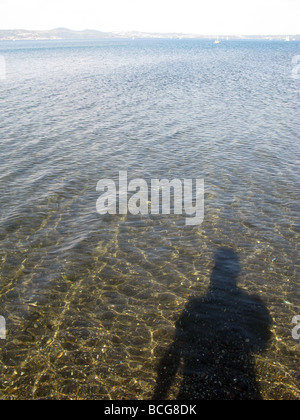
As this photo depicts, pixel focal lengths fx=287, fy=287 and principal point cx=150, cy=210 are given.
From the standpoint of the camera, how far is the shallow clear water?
32.7 ft

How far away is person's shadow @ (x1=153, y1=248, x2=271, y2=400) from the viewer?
9.11m

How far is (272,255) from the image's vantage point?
15.0m

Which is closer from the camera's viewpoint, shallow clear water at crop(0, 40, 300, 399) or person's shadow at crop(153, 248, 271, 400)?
person's shadow at crop(153, 248, 271, 400)

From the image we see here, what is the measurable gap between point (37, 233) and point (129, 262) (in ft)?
19.6

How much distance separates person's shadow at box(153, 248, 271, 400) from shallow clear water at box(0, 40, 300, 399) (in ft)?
0.73

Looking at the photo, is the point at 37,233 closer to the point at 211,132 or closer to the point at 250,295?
the point at 250,295

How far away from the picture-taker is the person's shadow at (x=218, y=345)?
911 centimetres

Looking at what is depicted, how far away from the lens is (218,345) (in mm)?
10438

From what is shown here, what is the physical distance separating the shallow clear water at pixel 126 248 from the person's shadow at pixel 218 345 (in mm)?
222

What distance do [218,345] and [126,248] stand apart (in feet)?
23.2

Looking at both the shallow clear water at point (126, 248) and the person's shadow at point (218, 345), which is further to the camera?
the shallow clear water at point (126, 248)

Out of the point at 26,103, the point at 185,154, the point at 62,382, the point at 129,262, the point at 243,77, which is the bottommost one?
the point at 62,382

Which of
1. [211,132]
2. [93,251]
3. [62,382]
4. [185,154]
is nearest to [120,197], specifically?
[93,251]

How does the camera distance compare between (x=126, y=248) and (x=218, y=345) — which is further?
(x=126, y=248)
